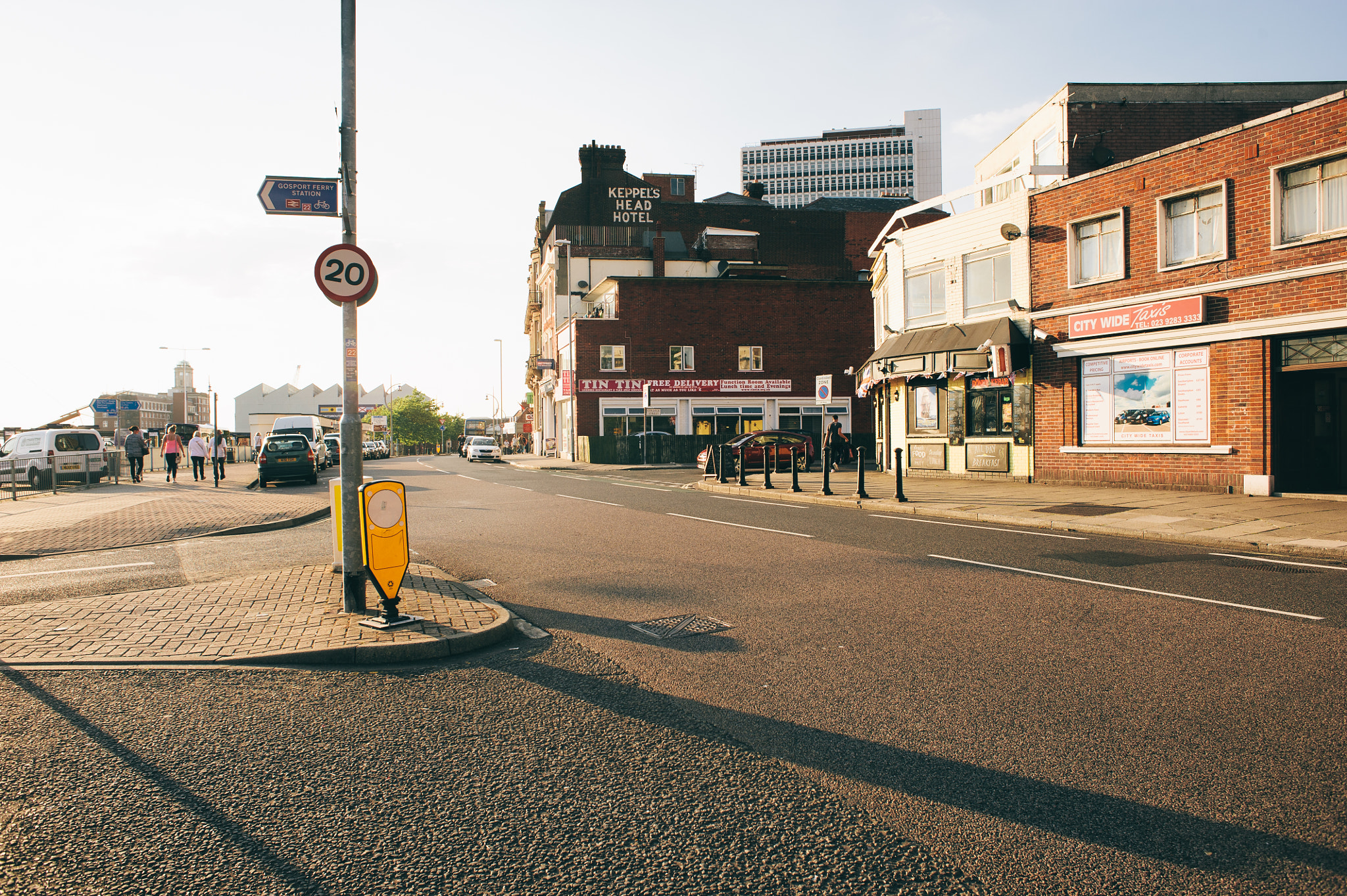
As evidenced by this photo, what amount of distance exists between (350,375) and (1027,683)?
5414mm

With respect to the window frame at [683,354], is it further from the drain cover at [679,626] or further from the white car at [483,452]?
the drain cover at [679,626]

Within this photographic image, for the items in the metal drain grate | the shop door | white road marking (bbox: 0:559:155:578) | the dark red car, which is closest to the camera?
the metal drain grate

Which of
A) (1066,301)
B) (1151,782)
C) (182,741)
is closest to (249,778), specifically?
(182,741)

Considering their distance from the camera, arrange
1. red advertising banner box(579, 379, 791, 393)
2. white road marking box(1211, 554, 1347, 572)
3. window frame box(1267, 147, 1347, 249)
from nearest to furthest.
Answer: white road marking box(1211, 554, 1347, 572), window frame box(1267, 147, 1347, 249), red advertising banner box(579, 379, 791, 393)

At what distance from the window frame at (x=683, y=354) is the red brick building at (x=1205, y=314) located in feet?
92.9

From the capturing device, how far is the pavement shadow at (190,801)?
276 cm

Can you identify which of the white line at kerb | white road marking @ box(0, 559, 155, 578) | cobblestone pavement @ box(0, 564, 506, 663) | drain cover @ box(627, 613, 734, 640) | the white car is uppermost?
the white car

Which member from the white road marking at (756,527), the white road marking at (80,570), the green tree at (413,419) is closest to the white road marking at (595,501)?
the white road marking at (756,527)

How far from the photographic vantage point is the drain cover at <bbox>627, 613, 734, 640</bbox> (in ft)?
20.0

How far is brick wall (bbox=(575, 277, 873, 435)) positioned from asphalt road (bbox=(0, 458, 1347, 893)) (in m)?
40.3

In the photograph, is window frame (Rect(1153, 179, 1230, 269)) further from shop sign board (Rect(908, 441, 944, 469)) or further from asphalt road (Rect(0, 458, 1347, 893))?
asphalt road (Rect(0, 458, 1347, 893))

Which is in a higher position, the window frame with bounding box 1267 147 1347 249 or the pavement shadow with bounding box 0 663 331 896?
the window frame with bounding box 1267 147 1347 249

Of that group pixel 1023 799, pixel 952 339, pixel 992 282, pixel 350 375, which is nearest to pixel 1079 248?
pixel 992 282

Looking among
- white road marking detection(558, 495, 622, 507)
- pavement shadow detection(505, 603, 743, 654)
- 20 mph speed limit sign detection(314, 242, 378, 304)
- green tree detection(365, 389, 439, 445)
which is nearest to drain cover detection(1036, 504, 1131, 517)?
white road marking detection(558, 495, 622, 507)
